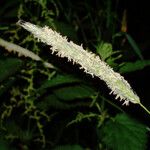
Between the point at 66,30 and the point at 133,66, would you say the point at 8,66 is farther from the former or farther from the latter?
the point at 133,66

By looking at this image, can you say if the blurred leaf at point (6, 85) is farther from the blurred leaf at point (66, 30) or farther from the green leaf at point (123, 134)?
the green leaf at point (123, 134)

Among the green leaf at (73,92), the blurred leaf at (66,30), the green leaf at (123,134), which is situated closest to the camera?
the green leaf at (123,134)

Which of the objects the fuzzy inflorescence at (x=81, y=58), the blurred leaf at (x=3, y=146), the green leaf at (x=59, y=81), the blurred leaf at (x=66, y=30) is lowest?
the blurred leaf at (x=3, y=146)

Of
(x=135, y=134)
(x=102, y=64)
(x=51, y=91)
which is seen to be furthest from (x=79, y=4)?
(x=102, y=64)

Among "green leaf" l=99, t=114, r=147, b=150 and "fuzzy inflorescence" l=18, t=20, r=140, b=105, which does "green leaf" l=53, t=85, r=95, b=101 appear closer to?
"green leaf" l=99, t=114, r=147, b=150

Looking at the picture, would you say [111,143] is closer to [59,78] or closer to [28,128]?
[59,78]

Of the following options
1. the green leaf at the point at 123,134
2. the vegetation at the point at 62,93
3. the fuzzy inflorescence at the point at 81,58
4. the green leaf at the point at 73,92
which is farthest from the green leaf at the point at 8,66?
the fuzzy inflorescence at the point at 81,58

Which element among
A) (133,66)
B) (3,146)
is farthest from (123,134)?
(3,146)
